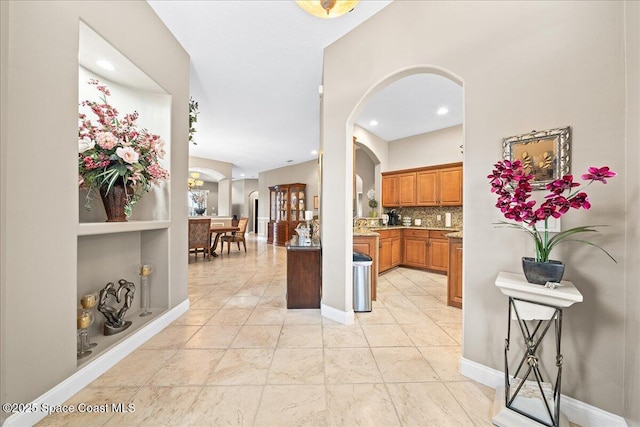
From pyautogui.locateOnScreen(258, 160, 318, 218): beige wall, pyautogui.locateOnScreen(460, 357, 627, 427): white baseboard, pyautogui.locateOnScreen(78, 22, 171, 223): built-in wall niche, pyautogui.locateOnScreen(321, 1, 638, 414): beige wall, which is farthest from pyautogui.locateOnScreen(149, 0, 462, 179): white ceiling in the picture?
pyautogui.locateOnScreen(460, 357, 627, 427): white baseboard

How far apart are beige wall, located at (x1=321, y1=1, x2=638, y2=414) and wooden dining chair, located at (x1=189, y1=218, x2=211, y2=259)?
16.6 feet

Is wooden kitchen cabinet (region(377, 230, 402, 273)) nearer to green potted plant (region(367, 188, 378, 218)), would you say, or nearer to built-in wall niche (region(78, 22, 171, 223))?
green potted plant (region(367, 188, 378, 218))

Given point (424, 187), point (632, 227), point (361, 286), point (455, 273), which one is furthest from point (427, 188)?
point (632, 227)

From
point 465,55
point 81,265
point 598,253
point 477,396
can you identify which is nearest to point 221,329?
point 81,265

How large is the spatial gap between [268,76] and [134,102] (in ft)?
5.43

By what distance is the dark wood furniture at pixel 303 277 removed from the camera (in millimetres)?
2877

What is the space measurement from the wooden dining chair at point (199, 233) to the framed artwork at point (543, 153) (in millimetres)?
5764

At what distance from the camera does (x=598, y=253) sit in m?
1.24

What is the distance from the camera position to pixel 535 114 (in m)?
1.42

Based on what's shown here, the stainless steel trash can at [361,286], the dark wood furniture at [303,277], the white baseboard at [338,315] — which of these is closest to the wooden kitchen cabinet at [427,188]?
the stainless steel trash can at [361,286]

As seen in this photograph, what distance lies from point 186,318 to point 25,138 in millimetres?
2065

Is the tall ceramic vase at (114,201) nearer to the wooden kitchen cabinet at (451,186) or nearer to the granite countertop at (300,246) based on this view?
the granite countertop at (300,246)

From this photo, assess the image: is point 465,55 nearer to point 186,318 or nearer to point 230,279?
point 186,318

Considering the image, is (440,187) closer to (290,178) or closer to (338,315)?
(338,315)
